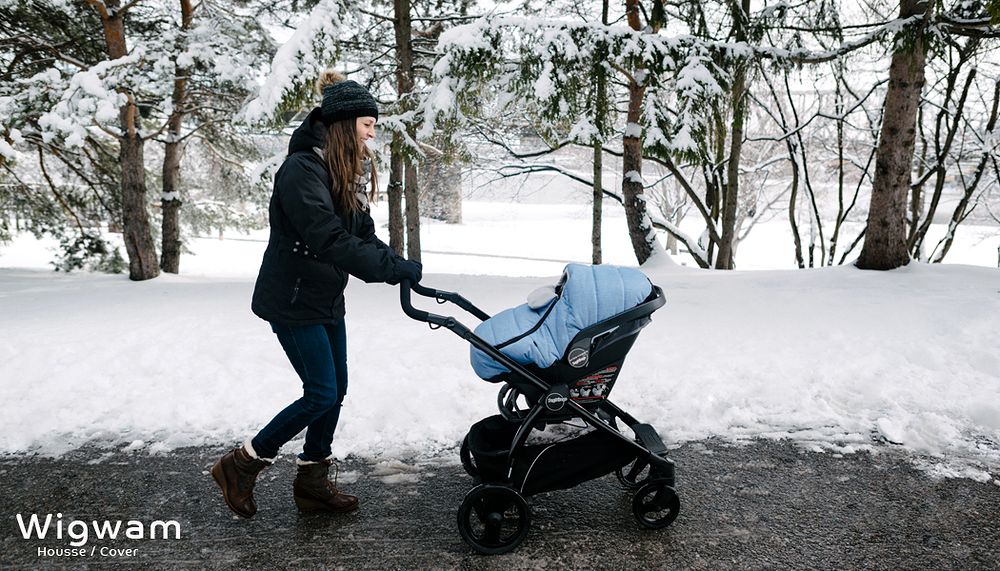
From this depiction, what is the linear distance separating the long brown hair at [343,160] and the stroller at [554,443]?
46cm

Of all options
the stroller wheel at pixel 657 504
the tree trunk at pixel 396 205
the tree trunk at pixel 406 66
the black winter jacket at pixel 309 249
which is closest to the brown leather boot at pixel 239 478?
the black winter jacket at pixel 309 249

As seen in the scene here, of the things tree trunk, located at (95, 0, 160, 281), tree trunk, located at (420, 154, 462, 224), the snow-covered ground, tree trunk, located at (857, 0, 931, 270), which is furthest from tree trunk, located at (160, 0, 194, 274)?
tree trunk, located at (857, 0, 931, 270)

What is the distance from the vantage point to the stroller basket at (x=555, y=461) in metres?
2.88

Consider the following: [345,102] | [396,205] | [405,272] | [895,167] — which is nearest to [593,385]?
[405,272]

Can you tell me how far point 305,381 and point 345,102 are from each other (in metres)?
1.19

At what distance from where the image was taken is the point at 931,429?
3.83 metres

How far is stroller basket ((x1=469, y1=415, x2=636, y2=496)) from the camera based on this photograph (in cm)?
288

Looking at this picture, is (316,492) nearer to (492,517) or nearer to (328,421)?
(328,421)

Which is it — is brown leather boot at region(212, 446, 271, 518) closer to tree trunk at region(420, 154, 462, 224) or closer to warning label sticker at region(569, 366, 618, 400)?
warning label sticker at region(569, 366, 618, 400)

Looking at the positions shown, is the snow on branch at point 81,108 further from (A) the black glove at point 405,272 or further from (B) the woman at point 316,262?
(A) the black glove at point 405,272

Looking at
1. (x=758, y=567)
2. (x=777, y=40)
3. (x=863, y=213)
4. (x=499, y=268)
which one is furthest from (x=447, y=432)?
(x=863, y=213)

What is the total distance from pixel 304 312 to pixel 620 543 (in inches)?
64.1

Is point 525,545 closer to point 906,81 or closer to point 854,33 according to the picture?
point 906,81

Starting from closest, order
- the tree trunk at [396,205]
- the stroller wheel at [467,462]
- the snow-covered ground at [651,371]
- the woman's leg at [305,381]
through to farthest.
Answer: the woman's leg at [305,381] → the stroller wheel at [467,462] → the snow-covered ground at [651,371] → the tree trunk at [396,205]
